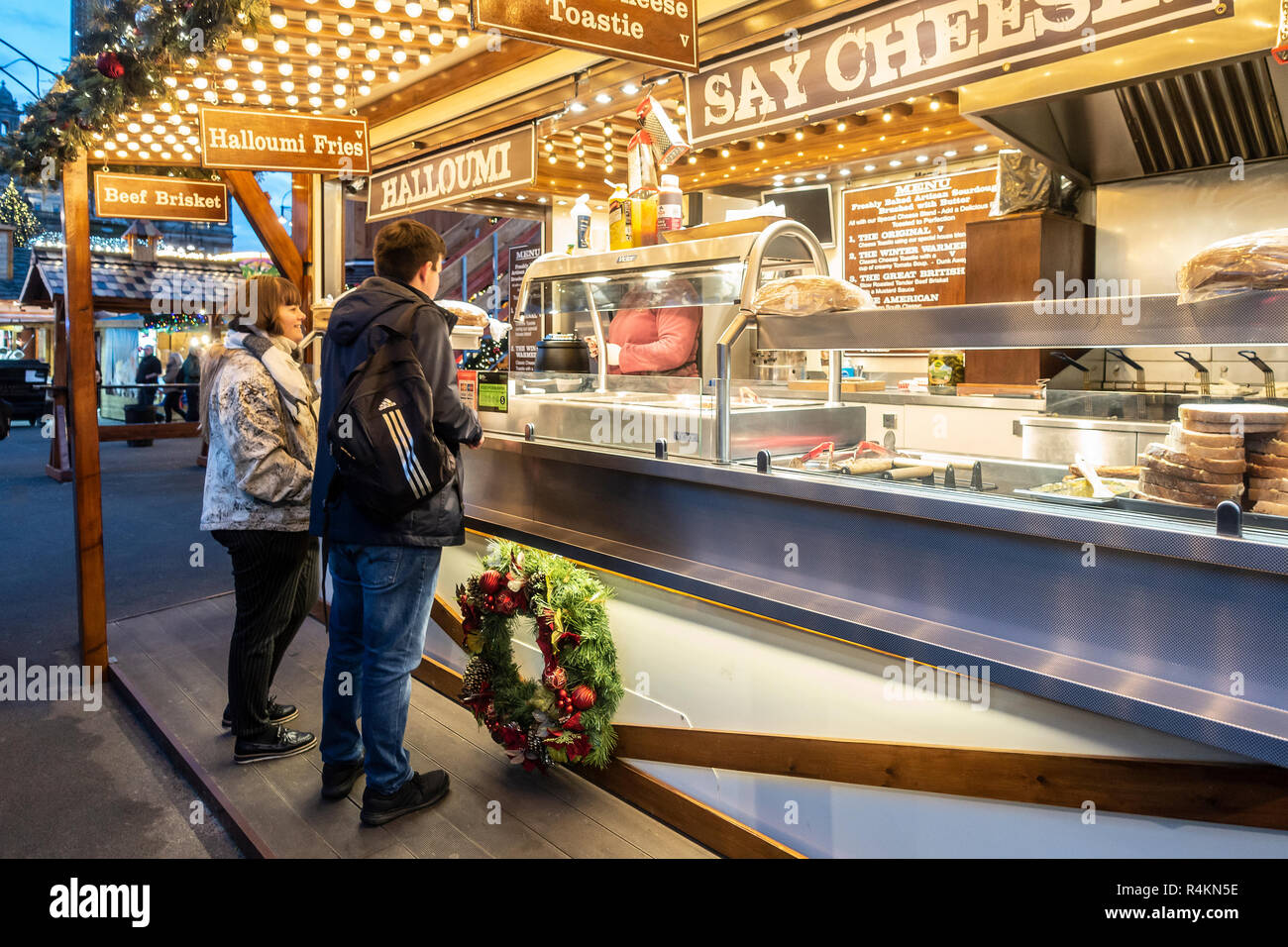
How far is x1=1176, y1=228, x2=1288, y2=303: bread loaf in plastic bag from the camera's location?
1.61 m

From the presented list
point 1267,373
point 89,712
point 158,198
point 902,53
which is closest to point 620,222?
point 902,53

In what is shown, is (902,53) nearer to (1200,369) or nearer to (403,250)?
(403,250)

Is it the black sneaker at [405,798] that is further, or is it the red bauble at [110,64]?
the red bauble at [110,64]

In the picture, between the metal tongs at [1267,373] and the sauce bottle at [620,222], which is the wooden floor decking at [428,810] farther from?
the metal tongs at [1267,373]

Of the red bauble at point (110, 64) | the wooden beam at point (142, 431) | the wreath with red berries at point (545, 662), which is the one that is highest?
the red bauble at point (110, 64)

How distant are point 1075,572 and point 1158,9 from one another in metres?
1.44

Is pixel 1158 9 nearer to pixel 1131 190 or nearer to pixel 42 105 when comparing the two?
pixel 1131 190

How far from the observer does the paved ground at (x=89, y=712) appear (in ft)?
9.01

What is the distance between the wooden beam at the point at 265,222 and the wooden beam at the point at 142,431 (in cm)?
825

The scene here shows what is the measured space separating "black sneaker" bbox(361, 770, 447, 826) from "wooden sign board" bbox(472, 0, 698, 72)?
7.68 feet

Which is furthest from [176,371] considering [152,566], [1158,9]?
[1158,9]

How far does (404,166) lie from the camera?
15.9ft

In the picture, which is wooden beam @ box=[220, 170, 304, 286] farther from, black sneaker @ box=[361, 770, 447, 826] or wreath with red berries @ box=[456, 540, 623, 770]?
black sneaker @ box=[361, 770, 447, 826]

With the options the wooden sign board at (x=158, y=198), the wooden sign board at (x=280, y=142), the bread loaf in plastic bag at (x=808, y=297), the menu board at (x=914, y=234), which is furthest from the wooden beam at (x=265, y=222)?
the menu board at (x=914, y=234)
